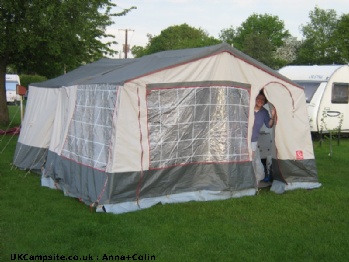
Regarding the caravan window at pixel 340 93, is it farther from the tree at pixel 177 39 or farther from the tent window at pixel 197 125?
the tree at pixel 177 39

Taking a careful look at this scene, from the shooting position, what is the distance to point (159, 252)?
5.18m

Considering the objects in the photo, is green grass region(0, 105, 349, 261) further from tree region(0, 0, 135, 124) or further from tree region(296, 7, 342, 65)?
tree region(296, 7, 342, 65)

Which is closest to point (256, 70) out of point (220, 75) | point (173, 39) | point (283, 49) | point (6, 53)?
point (220, 75)

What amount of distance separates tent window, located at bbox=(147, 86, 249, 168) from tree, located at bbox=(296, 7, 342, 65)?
96.9 feet

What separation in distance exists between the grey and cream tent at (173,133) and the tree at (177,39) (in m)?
48.3

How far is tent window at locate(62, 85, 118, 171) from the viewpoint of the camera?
7.07 m

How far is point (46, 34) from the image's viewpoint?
14828 millimetres

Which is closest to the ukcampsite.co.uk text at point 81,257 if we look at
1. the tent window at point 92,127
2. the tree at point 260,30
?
the tent window at point 92,127

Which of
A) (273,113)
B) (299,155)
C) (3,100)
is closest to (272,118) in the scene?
(273,113)

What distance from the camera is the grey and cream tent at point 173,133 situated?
6.93 metres

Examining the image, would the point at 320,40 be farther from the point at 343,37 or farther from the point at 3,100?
the point at 3,100

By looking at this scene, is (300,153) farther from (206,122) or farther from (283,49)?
(283,49)

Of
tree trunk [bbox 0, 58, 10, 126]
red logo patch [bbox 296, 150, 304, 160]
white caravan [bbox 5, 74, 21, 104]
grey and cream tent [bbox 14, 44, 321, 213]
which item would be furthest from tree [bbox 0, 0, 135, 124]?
white caravan [bbox 5, 74, 21, 104]

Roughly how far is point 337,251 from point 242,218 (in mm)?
1541
